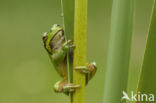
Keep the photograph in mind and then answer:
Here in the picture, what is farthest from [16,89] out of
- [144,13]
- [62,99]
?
[144,13]

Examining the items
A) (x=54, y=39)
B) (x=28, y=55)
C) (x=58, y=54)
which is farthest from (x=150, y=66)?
(x=28, y=55)

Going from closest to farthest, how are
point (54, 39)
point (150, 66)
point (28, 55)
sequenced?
point (150, 66) < point (54, 39) < point (28, 55)

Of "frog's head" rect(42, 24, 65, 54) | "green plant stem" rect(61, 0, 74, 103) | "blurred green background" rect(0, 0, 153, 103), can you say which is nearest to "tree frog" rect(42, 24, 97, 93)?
"frog's head" rect(42, 24, 65, 54)

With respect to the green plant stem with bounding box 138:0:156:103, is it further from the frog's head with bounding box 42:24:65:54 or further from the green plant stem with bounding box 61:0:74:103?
the frog's head with bounding box 42:24:65:54

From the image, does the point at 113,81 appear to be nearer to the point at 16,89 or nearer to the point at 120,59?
the point at 120,59

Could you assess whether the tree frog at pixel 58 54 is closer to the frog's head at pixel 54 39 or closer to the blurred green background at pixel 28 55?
the frog's head at pixel 54 39

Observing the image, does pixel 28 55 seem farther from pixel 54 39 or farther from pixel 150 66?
pixel 150 66
